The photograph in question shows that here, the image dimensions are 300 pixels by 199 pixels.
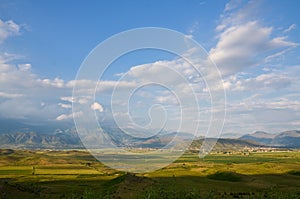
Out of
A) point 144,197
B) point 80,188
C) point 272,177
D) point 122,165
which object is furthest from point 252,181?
point 144,197

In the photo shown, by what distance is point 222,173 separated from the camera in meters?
143

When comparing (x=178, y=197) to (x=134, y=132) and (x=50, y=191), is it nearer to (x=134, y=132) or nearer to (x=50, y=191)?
(x=134, y=132)

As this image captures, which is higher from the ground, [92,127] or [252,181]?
[92,127]

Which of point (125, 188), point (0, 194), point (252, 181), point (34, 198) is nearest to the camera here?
point (0, 194)

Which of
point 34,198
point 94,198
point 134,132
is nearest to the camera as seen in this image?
point 134,132

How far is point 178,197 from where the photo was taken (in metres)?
65.4

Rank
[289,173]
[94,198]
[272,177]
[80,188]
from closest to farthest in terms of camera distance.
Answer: [94,198] → [80,188] → [272,177] → [289,173]

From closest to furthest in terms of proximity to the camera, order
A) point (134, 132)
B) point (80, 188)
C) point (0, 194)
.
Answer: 1. point (134, 132)
2. point (0, 194)
3. point (80, 188)

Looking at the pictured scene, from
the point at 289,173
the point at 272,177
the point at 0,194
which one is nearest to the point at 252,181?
the point at 272,177

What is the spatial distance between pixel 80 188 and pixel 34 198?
22.1 meters

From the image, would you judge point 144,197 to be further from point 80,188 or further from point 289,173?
point 289,173

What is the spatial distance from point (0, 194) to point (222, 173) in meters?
94.1

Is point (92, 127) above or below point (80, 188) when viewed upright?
above

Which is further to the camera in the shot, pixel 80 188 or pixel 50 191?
pixel 80 188
